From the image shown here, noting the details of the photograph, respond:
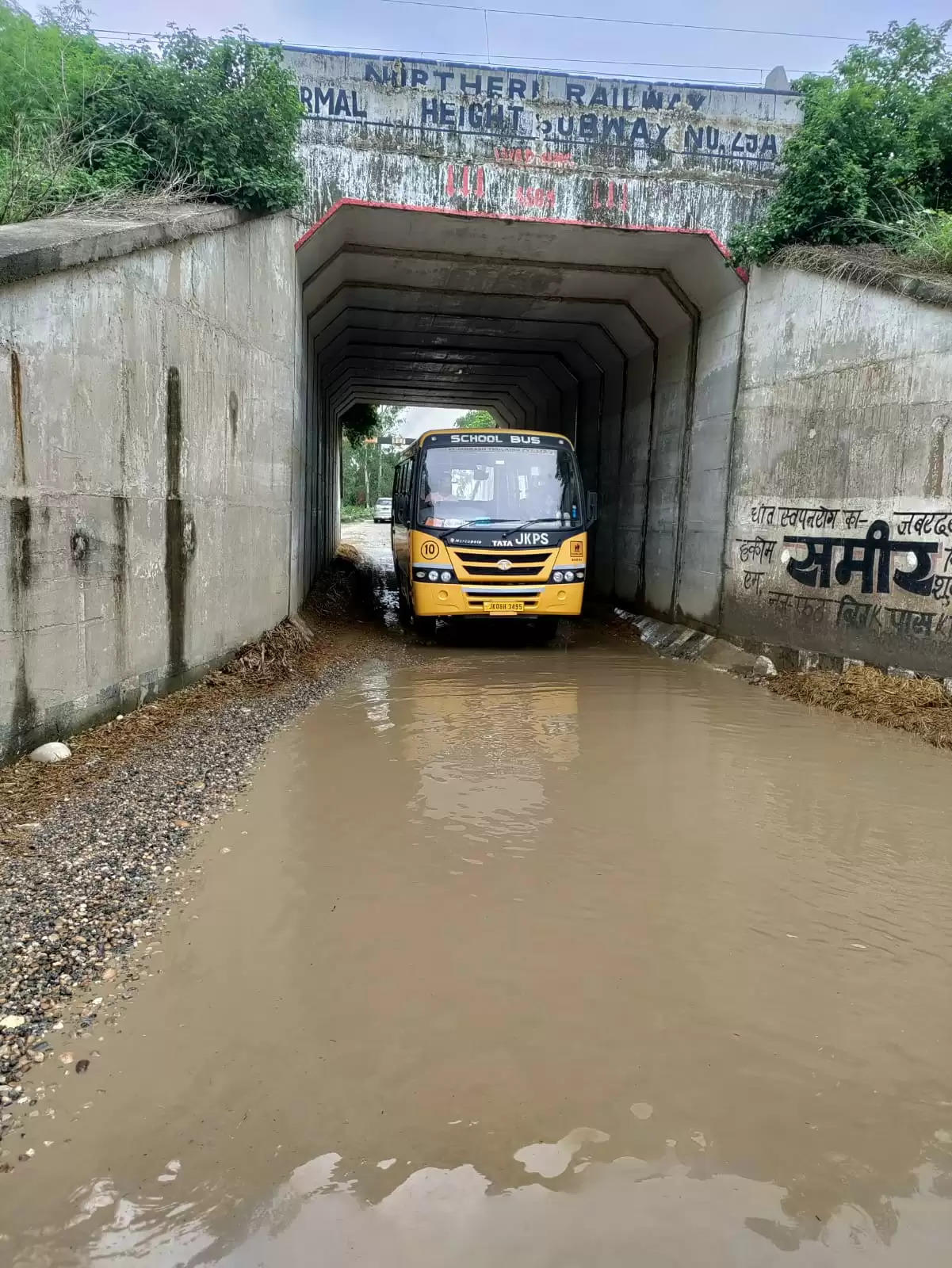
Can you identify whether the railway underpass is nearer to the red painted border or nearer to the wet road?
the red painted border

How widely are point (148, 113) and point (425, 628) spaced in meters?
7.04

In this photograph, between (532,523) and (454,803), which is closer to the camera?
(454,803)

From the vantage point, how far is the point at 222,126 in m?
7.96

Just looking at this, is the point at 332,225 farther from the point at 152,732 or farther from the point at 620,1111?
the point at 620,1111

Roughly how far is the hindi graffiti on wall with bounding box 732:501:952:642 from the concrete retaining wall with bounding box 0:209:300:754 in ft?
18.9

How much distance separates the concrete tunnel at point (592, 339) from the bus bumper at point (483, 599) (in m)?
1.93

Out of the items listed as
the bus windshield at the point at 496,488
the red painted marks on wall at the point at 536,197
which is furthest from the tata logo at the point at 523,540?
the red painted marks on wall at the point at 536,197

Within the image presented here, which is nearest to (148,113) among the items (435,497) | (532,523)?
(435,497)

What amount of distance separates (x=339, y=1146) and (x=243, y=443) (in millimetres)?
7098

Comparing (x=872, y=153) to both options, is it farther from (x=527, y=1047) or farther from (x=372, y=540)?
(x=372, y=540)

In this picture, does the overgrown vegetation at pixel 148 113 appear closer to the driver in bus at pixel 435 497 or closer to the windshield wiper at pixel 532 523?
the driver in bus at pixel 435 497

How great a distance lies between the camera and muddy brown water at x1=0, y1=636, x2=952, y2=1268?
79.7 inches

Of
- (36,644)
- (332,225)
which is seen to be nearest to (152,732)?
(36,644)

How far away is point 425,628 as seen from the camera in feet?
40.0
